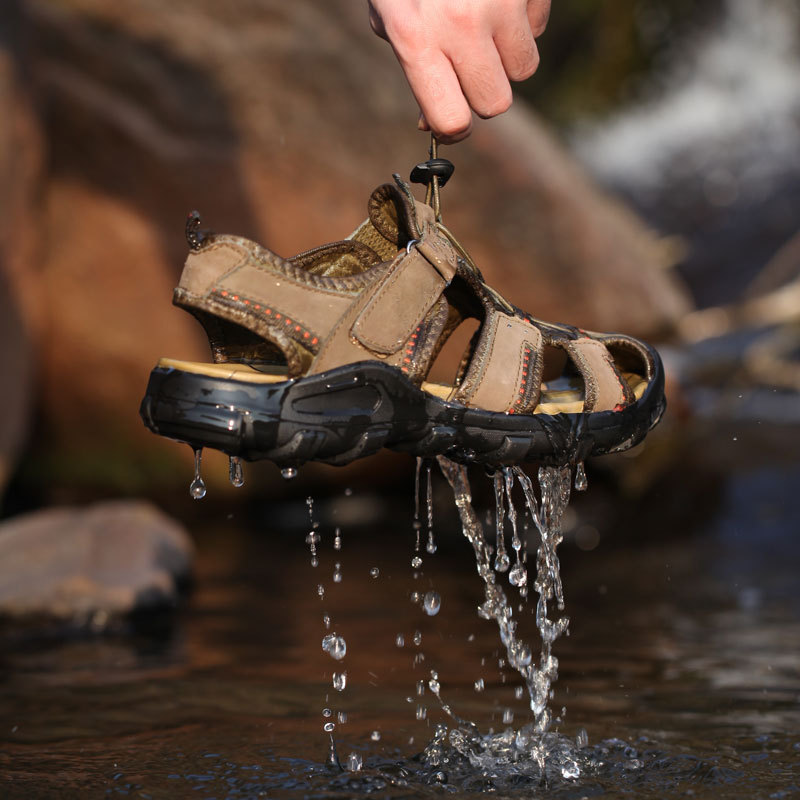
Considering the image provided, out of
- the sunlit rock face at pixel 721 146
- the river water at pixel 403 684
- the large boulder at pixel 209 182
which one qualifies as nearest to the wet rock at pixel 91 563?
the river water at pixel 403 684

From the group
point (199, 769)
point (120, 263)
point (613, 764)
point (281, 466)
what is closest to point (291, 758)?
point (199, 769)

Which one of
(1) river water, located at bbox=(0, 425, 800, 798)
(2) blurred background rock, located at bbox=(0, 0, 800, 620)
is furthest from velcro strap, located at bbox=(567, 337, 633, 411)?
(2) blurred background rock, located at bbox=(0, 0, 800, 620)

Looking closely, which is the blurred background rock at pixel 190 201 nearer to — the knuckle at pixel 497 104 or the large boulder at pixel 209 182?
the large boulder at pixel 209 182

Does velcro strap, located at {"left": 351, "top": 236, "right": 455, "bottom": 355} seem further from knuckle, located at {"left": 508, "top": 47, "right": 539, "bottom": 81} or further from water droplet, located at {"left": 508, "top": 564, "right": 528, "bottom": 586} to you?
water droplet, located at {"left": 508, "top": 564, "right": 528, "bottom": 586}

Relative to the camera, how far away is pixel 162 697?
3891 millimetres

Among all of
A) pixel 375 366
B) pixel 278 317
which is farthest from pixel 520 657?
pixel 278 317

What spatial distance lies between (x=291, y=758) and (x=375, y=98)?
20.8ft

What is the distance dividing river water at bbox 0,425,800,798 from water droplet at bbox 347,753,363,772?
0.12 feet

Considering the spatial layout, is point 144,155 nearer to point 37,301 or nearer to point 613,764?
point 37,301

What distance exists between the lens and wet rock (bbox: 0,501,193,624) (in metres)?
5.18

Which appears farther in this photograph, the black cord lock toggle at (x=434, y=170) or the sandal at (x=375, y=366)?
the black cord lock toggle at (x=434, y=170)

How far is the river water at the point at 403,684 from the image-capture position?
2967 mm

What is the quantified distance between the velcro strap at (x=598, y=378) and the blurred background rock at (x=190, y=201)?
5.43 metres

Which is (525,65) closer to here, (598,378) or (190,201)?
(598,378)
